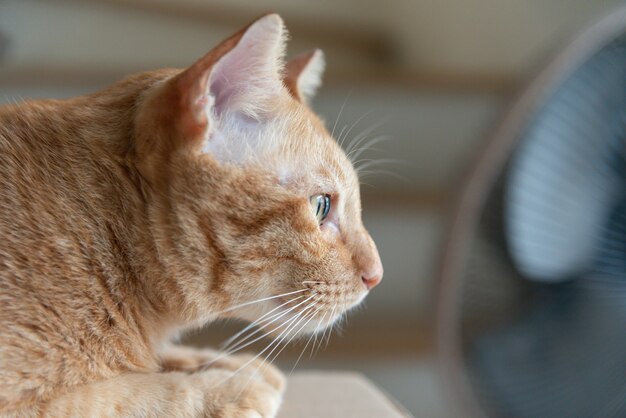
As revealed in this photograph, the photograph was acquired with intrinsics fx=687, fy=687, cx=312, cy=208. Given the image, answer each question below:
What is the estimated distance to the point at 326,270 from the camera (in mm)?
792

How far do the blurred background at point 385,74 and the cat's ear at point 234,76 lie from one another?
2.44 feet

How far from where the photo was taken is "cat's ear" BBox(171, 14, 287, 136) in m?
0.69

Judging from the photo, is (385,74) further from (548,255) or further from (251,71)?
(251,71)

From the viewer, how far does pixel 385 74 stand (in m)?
1.98

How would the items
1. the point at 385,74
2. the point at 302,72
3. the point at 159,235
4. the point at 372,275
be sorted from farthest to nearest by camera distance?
the point at 385,74 < the point at 302,72 < the point at 372,275 < the point at 159,235

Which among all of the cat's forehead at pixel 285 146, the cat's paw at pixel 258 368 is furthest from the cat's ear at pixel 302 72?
the cat's paw at pixel 258 368

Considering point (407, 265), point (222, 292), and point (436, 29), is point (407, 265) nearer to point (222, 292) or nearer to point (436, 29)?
point (436, 29)

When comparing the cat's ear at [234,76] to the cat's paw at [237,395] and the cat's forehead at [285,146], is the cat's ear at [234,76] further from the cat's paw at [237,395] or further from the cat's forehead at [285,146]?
the cat's paw at [237,395]

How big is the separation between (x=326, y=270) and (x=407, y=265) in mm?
1144

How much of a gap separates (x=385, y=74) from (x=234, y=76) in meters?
1.30

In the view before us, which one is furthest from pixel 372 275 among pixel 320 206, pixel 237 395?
pixel 237 395

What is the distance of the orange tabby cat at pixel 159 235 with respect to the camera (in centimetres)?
68

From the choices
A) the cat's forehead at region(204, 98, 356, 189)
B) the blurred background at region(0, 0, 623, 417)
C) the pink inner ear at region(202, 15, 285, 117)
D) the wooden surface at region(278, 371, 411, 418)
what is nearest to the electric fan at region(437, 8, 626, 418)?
the wooden surface at region(278, 371, 411, 418)

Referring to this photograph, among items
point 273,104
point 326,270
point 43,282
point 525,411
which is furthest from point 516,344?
point 43,282
